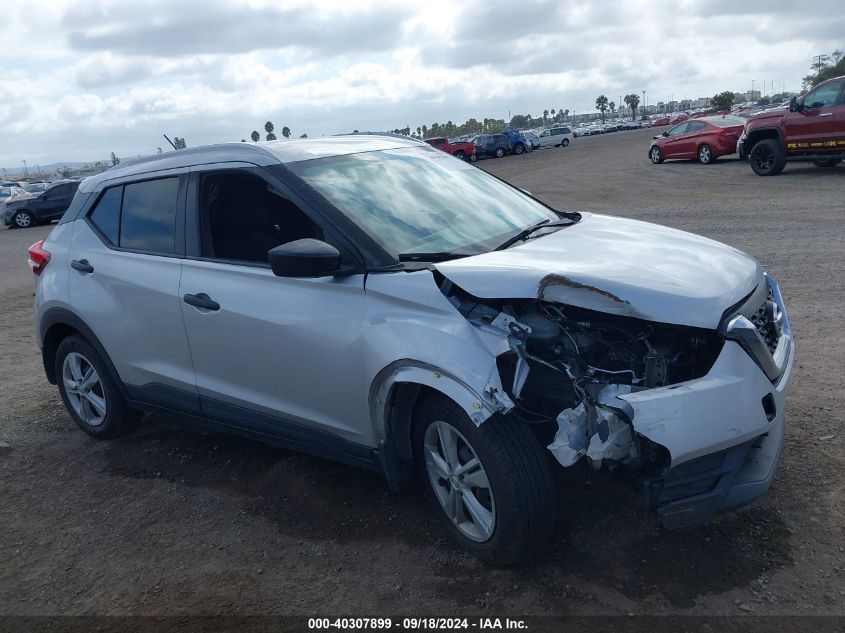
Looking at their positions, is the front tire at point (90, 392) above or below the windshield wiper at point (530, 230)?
below

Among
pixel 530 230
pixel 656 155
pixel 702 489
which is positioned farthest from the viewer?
pixel 656 155

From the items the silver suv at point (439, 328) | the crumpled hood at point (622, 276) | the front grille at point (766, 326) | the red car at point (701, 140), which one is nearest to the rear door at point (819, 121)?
the red car at point (701, 140)

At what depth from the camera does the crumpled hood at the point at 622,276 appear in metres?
3.04

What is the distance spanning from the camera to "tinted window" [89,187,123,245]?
4977 millimetres

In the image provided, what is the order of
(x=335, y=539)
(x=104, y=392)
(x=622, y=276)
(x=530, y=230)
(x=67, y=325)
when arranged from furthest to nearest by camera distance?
(x=67, y=325) < (x=104, y=392) < (x=530, y=230) < (x=335, y=539) < (x=622, y=276)

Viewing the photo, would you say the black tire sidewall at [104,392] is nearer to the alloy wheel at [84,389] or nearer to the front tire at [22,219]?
the alloy wheel at [84,389]

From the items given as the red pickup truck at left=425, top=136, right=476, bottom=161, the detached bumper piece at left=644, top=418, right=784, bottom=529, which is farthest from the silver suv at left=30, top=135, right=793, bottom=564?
the red pickup truck at left=425, top=136, right=476, bottom=161

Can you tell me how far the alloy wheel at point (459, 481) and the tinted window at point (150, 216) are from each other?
2069 mm

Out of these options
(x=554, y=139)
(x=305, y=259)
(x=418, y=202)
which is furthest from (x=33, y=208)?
(x=554, y=139)

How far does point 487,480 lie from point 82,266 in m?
3.24

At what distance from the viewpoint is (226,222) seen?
434cm

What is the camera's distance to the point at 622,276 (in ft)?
10.4

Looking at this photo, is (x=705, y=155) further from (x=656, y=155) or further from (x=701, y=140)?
(x=656, y=155)

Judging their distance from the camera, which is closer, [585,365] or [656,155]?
[585,365]
